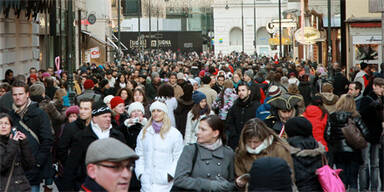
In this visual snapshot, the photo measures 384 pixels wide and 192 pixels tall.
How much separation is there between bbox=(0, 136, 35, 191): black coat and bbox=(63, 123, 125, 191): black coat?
0.43 meters

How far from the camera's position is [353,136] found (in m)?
10.7

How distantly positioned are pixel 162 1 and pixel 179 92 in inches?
2201

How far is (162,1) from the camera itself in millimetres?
72062

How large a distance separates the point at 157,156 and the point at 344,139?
3.49 m

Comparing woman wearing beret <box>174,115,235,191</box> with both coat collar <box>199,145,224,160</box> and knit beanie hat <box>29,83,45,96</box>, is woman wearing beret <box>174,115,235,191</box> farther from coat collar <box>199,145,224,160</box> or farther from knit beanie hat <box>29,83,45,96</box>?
knit beanie hat <box>29,83,45,96</box>

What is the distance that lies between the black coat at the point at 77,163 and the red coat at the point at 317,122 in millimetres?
3581

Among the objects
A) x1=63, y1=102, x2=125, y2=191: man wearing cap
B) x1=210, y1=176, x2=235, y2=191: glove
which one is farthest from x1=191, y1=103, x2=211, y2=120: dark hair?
x1=210, y1=176, x2=235, y2=191: glove

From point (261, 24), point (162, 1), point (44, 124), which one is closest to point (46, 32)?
point (44, 124)

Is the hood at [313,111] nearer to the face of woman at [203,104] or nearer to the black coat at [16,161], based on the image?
the face of woman at [203,104]

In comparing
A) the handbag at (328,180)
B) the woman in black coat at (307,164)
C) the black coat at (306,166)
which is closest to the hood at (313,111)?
the woman in black coat at (307,164)

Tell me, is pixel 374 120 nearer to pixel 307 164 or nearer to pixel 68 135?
pixel 307 164

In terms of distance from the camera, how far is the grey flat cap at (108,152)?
12.7 ft

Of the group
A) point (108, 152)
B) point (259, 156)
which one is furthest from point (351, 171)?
point (108, 152)

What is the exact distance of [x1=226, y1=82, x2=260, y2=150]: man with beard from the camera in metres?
12.1
